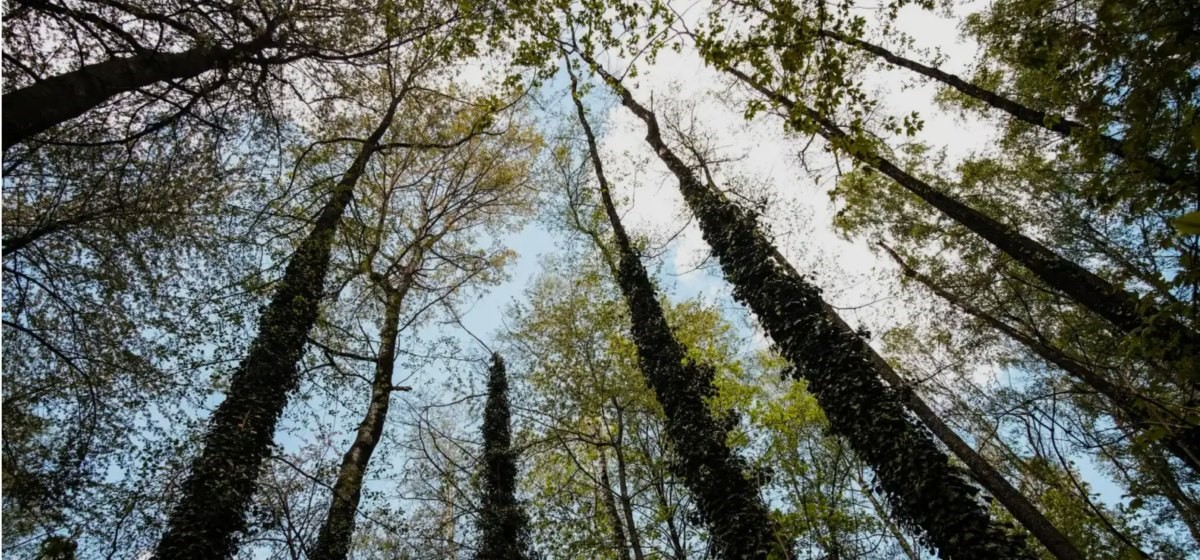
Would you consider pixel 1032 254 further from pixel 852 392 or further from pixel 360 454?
pixel 360 454

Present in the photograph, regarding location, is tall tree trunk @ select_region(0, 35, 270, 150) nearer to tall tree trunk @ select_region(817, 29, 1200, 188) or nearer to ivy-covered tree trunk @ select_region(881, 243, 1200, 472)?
tall tree trunk @ select_region(817, 29, 1200, 188)

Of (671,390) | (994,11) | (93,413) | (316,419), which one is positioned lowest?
(93,413)

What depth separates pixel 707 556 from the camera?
7133 millimetres

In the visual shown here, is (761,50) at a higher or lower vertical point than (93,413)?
higher

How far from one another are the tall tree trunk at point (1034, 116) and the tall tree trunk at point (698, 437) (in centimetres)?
443

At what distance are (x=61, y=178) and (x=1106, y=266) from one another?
1733cm

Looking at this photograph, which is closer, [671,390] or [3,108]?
[3,108]

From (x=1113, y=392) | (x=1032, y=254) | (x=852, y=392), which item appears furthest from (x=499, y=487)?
(x=1032, y=254)

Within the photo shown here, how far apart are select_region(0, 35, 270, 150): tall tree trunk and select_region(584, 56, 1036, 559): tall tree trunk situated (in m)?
4.36

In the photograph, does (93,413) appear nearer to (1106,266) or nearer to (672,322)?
(672,322)

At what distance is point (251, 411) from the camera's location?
22.4 ft

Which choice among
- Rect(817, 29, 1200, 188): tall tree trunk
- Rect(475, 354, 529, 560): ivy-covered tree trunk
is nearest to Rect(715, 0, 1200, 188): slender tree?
Rect(817, 29, 1200, 188): tall tree trunk

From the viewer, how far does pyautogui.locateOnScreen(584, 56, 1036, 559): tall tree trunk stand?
569 cm

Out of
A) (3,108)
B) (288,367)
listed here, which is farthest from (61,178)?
(288,367)
